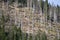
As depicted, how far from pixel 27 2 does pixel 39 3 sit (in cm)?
177

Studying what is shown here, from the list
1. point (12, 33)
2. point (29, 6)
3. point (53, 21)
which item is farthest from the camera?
point (29, 6)

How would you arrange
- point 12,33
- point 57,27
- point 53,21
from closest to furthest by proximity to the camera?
point 12,33, point 57,27, point 53,21

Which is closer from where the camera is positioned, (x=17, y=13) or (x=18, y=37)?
(x=18, y=37)

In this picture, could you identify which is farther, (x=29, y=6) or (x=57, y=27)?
(x=29, y=6)

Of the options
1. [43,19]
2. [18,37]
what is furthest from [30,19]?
[18,37]

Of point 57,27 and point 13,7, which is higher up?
point 13,7

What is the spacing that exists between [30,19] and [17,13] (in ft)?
8.80

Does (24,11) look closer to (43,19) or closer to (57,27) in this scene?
(43,19)

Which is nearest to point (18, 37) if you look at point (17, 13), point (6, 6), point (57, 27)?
point (57, 27)

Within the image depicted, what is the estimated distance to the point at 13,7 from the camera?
30453 mm

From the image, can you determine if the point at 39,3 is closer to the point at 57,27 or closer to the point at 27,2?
the point at 27,2

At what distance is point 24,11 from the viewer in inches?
1141

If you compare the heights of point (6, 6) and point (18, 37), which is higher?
point (6, 6)

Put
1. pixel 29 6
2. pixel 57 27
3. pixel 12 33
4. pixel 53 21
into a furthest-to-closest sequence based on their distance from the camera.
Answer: pixel 29 6
pixel 53 21
pixel 57 27
pixel 12 33
